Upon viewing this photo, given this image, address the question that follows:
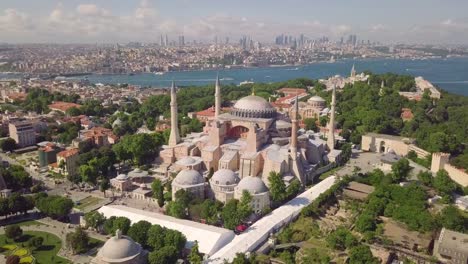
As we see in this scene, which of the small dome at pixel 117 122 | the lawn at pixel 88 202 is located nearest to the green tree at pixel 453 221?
the lawn at pixel 88 202

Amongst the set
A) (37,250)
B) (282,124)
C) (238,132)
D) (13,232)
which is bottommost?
(37,250)

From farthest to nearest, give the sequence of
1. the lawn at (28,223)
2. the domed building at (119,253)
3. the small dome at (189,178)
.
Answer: the small dome at (189,178)
the lawn at (28,223)
the domed building at (119,253)

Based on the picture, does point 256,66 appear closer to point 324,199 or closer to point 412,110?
point 412,110

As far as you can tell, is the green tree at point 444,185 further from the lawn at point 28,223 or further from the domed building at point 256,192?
the lawn at point 28,223

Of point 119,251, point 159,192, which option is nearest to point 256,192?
point 159,192

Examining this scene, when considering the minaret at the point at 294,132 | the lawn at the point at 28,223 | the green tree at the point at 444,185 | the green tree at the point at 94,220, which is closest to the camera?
the green tree at the point at 94,220

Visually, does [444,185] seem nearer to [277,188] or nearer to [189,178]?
[277,188]
